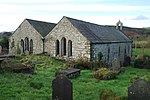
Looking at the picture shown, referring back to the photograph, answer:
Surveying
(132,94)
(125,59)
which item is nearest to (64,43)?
(125,59)

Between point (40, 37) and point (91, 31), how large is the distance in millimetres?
6137

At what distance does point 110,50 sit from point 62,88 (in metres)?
21.0

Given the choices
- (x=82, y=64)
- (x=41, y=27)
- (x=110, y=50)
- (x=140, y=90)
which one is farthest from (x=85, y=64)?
(x=140, y=90)

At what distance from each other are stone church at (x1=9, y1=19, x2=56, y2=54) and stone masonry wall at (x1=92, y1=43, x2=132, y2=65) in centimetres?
708

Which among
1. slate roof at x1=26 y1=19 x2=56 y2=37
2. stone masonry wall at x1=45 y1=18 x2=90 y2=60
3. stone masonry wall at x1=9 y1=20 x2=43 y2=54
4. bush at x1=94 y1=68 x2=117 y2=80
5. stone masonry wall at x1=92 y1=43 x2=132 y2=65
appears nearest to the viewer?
bush at x1=94 y1=68 x2=117 y2=80

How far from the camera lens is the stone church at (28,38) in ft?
104

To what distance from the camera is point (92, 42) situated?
2570 cm

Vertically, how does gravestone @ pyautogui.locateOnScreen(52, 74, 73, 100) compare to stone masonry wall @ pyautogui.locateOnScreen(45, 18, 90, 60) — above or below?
below

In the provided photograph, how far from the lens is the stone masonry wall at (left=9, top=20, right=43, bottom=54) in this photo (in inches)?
1239

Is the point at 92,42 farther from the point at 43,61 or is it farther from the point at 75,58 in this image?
the point at 43,61

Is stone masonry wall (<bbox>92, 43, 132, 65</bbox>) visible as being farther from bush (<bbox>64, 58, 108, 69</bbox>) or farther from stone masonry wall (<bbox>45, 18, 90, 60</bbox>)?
bush (<bbox>64, 58, 108, 69</bbox>)

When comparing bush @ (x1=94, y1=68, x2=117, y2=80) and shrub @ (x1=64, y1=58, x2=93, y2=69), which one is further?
shrub @ (x1=64, y1=58, x2=93, y2=69)

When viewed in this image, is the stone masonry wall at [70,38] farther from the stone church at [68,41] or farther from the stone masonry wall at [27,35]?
the stone masonry wall at [27,35]

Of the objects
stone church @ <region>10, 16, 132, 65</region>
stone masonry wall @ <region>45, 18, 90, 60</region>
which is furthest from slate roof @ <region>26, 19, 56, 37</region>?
stone masonry wall @ <region>45, 18, 90, 60</region>
